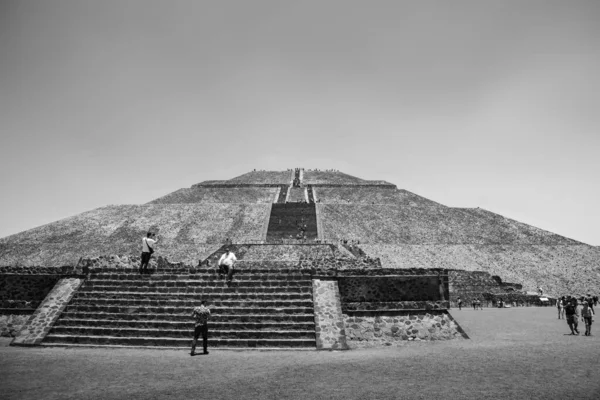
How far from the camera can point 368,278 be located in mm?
10602

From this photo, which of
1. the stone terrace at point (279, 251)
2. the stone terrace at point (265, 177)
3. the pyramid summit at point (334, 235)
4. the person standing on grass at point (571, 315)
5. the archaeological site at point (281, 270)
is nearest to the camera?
the archaeological site at point (281, 270)

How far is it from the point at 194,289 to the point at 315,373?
553 cm

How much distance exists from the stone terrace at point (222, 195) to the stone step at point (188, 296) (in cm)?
3495

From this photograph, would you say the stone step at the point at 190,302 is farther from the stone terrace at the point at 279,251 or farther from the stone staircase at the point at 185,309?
the stone terrace at the point at 279,251

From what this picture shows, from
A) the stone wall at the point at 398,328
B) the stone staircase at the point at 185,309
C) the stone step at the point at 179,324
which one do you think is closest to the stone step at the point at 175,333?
the stone staircase at the point at 185,309

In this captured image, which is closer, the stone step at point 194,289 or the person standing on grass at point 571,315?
the stone step at point 194,289

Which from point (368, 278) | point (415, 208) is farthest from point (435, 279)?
point (415, 208)

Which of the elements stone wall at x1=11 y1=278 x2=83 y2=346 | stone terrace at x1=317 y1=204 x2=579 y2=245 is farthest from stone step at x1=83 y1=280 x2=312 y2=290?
stone terrace at x1=317 y1=204 x2=579 y2=245

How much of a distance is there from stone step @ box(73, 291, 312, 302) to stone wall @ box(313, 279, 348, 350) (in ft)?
1.30

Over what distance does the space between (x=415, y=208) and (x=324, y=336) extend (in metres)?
35.9

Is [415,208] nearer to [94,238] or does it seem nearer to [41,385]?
[94,238]

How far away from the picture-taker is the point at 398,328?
9.88 meters

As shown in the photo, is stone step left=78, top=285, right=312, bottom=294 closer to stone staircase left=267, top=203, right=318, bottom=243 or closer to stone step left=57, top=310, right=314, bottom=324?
stone step left=57, top=310, right=314, bottom=324

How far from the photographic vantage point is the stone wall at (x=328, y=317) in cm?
870
